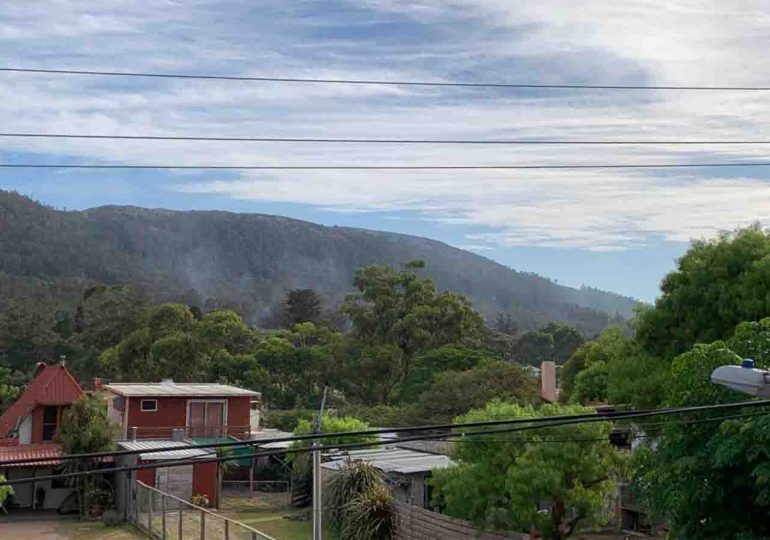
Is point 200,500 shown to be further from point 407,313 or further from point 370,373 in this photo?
point 407,313

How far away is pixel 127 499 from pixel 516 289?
154 meters

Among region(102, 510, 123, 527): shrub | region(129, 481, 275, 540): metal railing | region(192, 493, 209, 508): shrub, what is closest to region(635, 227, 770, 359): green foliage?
region(129, 481, 275, 540): metal railing

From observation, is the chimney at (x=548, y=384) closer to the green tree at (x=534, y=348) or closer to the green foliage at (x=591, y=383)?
the green foliage at (x=591, y=383)

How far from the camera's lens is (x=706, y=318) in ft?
60.1

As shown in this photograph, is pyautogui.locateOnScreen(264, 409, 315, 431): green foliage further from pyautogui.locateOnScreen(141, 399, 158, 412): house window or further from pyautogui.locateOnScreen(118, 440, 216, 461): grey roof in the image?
pyautogui.locateOnScreen(118, 440, 216, 461): grey roof

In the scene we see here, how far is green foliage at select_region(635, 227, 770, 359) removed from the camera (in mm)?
17469

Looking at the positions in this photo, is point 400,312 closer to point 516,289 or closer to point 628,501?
point 628,501

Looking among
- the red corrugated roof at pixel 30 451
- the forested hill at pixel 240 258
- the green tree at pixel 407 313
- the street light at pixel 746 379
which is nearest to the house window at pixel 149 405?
the red corrugated roof at pixel 30 451

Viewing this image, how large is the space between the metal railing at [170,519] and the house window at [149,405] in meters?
5.60

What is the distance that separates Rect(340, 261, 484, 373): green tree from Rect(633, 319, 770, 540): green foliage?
119 feet

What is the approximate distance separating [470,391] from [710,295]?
18295 millimetres

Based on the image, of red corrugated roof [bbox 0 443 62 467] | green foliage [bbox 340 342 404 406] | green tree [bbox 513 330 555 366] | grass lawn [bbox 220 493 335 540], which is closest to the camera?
grass lawn [bbox 220 493 335 540]

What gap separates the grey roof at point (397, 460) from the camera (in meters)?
23.2

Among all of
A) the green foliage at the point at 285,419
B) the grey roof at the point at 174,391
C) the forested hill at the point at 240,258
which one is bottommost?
the green foliage at the point at 285,419
